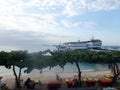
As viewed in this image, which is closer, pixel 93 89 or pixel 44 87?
pixel 93 89

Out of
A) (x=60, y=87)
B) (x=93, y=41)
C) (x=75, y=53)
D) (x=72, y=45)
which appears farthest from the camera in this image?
(x=72, y=45)

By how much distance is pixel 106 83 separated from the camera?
116ft

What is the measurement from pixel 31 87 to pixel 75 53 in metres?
6.28

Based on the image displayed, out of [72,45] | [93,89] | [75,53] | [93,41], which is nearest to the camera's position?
[93,89]

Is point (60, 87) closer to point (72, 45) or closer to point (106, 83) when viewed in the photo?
point (106, 83)

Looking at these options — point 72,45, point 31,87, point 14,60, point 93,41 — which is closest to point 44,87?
point 31,87

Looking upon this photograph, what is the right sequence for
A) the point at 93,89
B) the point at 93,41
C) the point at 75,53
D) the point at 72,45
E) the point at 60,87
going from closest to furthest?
1. the point at 93,89
2. the point at 60,87
3. the point at 75,53
4. the point at 93,41
5. the point at 72,45

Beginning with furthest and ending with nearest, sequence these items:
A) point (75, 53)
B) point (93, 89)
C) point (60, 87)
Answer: point (75, 53) → point (60, 87) → point (93, 89)

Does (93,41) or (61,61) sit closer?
(61,61)

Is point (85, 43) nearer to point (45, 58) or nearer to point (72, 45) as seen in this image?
point (72, 45)

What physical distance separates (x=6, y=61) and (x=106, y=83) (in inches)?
426

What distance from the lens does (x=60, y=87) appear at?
3391 centimetres

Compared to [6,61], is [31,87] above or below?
below

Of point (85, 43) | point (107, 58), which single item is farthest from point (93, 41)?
point (107, 58)
